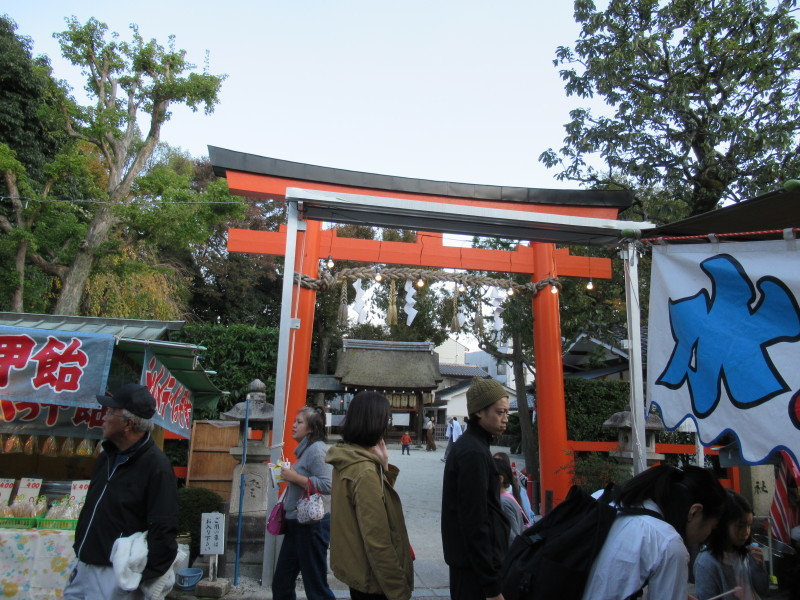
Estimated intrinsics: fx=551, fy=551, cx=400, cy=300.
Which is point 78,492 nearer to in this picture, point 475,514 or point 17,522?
point 17,522

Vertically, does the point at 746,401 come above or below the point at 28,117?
below

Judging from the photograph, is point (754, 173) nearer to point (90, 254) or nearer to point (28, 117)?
point (90, 254)

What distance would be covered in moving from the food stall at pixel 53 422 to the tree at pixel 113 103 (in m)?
6.06

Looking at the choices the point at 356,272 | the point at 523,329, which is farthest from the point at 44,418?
the point at 523,329

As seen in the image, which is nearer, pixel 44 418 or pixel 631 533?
pixel 631 533

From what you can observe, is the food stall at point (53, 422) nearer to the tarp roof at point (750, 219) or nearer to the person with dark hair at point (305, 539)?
the person with dark hair at point (305, 539)

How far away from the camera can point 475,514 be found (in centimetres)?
248

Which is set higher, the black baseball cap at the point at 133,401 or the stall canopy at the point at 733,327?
the stall canopy at the point at 733,327

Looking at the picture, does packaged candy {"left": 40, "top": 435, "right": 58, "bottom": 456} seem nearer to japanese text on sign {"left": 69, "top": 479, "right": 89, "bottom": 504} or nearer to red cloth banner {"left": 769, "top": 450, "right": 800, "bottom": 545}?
japanese text on sign {"left": 69, "top": 479, "right": 89, "bottom": 504}

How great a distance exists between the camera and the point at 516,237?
601 cm

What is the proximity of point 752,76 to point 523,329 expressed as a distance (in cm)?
636

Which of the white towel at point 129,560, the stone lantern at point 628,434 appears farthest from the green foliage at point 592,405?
the white towel at point 129,560

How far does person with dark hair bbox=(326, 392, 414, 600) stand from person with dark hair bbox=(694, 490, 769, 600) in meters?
1.64

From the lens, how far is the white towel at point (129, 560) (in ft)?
8.40
